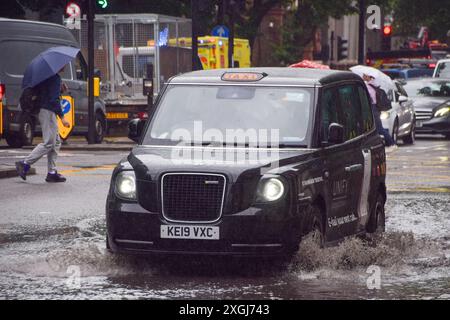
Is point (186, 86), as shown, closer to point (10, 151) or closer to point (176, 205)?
point (176, 205)

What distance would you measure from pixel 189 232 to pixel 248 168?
26.1 inches

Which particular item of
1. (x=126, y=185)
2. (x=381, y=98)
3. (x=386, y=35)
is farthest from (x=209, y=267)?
(x=386, y=35)

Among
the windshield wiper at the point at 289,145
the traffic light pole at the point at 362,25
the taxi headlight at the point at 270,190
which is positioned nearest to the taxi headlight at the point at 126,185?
the taxi headlight at the point at 270,190

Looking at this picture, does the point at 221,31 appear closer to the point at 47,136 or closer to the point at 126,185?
the point at 47,136

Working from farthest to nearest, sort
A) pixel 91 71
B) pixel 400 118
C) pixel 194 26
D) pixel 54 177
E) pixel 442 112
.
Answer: pixel 442 112 → pixel 400 118 → pixel 91 71 → pixel 194 26 → pixel 54 177

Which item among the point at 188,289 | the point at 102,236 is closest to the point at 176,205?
the point at 188,289

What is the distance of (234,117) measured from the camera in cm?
1127

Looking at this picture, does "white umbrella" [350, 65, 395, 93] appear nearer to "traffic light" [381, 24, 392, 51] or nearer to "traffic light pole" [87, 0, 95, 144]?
"traffic light pole" [87, 0, 95, 144]

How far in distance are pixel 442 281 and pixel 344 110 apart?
8.03 ft

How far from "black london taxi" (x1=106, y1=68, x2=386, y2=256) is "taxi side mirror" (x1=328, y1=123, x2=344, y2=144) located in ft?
0.04

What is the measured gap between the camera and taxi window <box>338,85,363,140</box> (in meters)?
12.0

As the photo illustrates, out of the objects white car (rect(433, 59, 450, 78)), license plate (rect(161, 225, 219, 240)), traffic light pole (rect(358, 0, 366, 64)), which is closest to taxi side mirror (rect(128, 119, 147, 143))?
license plate (rect(161, 225, 219, 240))

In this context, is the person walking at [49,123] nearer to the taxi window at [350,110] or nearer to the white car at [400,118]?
the taxi window at [350,110]

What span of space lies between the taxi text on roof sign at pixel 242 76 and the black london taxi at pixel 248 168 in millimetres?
12
